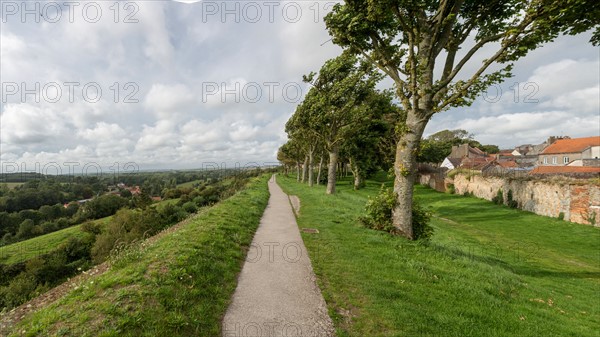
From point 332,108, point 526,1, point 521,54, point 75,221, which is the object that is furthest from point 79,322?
point 75,221

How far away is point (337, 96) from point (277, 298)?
63.9 feet

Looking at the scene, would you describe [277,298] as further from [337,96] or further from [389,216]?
[337,96]

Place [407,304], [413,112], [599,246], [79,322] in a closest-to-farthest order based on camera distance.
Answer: [79,322]
[407,304]
[413,112]
[599,246]

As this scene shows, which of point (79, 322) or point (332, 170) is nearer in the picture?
point (79, 322)

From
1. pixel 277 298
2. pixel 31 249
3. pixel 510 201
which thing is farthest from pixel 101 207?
pixel 510 201

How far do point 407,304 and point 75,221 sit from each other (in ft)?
209

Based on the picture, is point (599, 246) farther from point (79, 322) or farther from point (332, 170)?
point (79, 322)

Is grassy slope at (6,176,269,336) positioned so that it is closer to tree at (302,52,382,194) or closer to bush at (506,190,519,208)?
tree at (302,52,382,194)

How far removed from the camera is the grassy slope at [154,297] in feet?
13.2

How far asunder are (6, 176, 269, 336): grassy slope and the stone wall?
80.3ft

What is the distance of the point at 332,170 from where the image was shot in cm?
2508

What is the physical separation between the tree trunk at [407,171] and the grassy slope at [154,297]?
20.4ft

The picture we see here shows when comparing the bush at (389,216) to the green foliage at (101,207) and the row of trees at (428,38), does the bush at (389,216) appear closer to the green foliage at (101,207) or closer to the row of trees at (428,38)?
the row of trees at (428,38)

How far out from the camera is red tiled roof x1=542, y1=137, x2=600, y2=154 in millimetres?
58053
